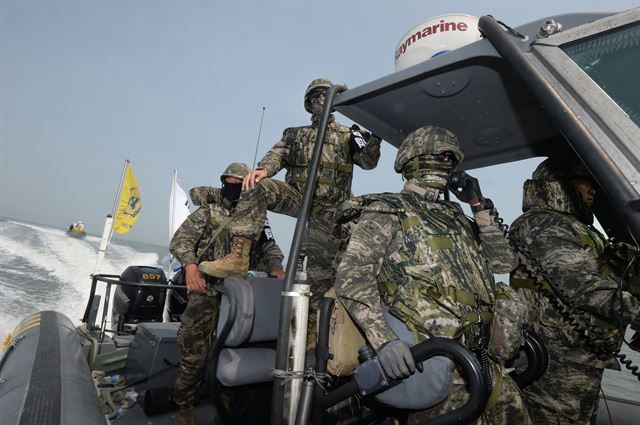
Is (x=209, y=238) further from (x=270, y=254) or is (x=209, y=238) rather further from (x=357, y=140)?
(x=357, y=140)

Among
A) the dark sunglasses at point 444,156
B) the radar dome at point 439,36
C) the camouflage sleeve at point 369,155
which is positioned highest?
→ the radar dome at point 439,36

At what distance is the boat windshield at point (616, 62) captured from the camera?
1099mm

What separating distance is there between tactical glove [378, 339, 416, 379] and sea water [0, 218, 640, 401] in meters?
6.70

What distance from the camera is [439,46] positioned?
1.95 meters

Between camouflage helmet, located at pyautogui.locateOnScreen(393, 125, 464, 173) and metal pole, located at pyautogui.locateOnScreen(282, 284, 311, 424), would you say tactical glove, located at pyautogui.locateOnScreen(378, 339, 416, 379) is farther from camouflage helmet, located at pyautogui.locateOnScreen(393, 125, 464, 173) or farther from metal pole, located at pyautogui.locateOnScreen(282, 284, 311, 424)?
camouflage helmet, located at pyautogui.locateOnScreen(393, 125, 464, 173)

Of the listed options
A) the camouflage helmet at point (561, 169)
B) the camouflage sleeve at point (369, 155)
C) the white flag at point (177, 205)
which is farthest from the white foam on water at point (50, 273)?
the camouflage helmet at point (561, 169)

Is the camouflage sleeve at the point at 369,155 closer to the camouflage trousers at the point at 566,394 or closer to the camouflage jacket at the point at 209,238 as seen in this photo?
the camouflage jacket at the point at 209,238

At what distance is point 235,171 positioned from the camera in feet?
13.4

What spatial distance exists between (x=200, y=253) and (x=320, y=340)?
2.62 meters

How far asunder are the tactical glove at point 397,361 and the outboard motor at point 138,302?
16.6 ft

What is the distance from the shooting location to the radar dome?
194 cm

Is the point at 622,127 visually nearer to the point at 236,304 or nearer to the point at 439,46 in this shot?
the point at 439,46

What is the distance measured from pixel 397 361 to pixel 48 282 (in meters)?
17.3

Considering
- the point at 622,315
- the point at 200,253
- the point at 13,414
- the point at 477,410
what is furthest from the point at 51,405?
the point at 622,315
